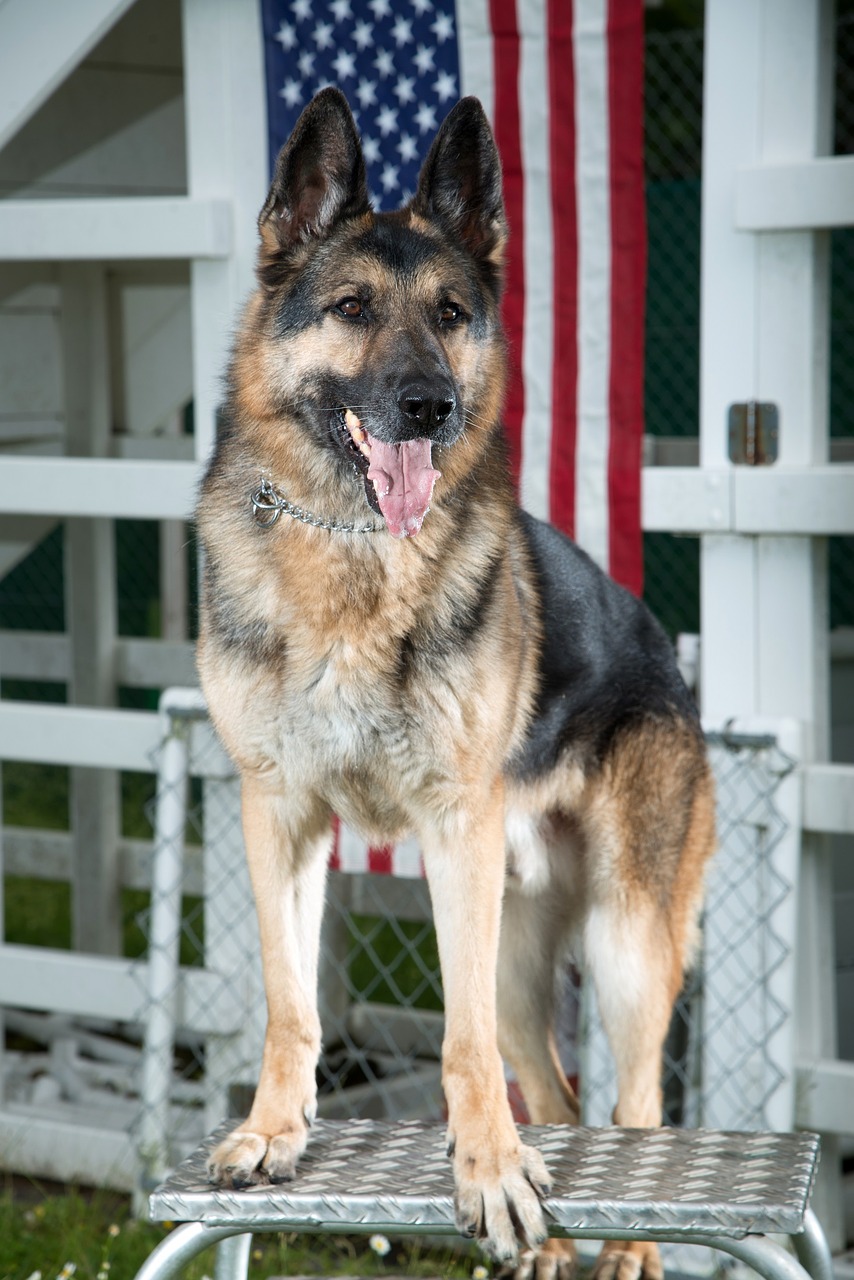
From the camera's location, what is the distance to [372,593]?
2.35 metres

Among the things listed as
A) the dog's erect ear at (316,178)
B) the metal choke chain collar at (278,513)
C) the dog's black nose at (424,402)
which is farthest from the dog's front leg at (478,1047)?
the dog's erect ear at (316,178)

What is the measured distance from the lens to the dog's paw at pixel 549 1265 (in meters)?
2.79

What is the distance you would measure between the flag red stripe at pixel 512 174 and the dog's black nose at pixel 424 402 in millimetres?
1278

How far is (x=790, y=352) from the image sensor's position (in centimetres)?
341

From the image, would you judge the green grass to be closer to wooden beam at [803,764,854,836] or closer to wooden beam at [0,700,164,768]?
wooden beam at [0,700,164,768]

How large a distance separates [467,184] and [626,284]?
113 centimetres

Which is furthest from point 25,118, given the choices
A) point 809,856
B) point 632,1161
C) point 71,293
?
point 632,1161

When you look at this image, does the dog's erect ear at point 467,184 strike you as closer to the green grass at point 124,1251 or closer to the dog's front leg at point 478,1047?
the dog's front leg at point 478,1047

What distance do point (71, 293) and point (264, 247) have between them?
2710mm

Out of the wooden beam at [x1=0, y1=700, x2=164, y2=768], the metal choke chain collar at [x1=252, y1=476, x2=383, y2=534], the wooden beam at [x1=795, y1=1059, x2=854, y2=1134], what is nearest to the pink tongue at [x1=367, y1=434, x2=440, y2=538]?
the metal choke chain collar at [x1=252, y1=476, x2=383, y2=534]

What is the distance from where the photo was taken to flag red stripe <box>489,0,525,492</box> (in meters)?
3.52

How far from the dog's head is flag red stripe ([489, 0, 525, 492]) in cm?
99

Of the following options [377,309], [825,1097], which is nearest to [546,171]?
[377,309]

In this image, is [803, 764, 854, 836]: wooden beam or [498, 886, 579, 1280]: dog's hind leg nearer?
[498, 886, 579, 1280]: dog's hind leg
